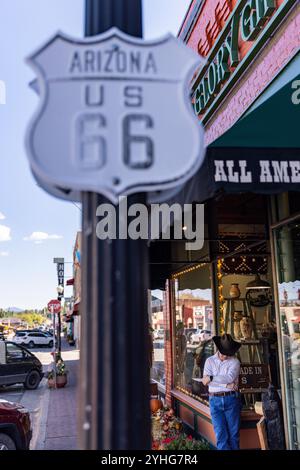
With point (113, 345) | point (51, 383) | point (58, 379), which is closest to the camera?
point (113, 345)

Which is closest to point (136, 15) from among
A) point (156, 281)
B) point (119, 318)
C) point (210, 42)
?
point (119, 318)

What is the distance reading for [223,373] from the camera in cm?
622

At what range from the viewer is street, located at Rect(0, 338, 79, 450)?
8.17 metres

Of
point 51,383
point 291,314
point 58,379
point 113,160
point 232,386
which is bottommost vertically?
point 51,383

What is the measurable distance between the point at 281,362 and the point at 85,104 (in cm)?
511

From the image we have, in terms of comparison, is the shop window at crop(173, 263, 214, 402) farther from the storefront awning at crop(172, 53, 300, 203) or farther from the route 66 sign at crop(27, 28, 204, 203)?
the route 66 sign at crop(27, 28, 204, 203)

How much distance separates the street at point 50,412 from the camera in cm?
817

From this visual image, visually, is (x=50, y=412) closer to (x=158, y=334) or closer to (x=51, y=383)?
(x=158, y=334)

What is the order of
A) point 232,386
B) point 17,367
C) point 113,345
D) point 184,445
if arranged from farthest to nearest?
point 17,367 → point 184,445 → point 232,386 → point 113,345

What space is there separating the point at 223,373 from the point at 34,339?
39364mm

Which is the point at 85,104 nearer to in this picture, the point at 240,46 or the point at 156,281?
the point at 240,46

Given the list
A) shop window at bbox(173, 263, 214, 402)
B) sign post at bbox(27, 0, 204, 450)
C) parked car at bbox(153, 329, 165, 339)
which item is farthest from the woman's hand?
parked car at bbox(153, 329, 165, 339)

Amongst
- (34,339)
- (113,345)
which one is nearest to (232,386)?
(113,345)

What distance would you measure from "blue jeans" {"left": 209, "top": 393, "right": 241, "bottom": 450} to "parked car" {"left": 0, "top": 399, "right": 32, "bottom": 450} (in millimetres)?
2690
